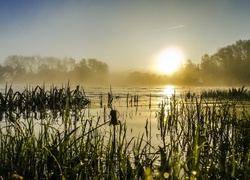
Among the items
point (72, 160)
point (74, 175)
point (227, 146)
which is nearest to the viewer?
point (74, 175)

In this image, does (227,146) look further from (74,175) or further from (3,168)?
(3,168)

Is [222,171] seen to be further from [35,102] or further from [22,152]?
[35,102]

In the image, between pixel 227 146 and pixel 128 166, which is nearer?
pixel 128 166

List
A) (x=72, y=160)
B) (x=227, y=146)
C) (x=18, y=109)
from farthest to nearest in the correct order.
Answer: (x=18, y=109)
(x=227, y=146)
(x=72, y=160)

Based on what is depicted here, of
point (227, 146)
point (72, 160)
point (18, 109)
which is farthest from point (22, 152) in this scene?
point (18, 109)

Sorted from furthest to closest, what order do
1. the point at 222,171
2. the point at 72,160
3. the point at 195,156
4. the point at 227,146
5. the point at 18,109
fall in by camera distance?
the point at 18,109
the point at 227,146
the point at 72,160
the point at 222,171
the point at 195,156

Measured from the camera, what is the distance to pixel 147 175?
1966mm

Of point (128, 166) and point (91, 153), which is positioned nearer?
point (128, 166)

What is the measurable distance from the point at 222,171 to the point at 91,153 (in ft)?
5.36

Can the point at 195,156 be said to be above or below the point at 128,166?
above

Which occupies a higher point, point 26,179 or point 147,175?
point 147,175

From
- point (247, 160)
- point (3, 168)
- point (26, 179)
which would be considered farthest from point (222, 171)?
point (3, 168)

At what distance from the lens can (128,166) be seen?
381 cm

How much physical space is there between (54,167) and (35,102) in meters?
11.7
